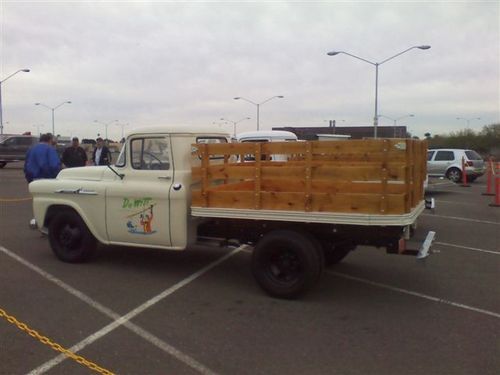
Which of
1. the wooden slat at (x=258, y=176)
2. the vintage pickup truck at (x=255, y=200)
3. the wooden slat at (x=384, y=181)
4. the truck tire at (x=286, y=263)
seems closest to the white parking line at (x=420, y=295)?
the vintage pickup truck at (x=255, y=200)

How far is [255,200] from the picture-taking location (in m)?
5.69

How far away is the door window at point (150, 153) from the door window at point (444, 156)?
66.1 ft

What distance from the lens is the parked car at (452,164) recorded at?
76.8ft

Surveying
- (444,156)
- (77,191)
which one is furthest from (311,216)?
(444,156)

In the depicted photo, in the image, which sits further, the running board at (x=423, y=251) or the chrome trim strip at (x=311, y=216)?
the running board at (x=423, y=251)

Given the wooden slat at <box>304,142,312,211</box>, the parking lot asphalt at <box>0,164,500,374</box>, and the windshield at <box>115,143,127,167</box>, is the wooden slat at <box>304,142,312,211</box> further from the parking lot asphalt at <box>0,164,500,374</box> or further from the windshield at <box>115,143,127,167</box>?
the windshield at <box>115,143,127,167</box>

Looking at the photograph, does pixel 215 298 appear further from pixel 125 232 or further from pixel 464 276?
pixel 464 276

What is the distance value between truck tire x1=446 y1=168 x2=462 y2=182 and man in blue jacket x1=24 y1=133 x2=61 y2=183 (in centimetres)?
1933

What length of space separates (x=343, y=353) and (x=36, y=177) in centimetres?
688

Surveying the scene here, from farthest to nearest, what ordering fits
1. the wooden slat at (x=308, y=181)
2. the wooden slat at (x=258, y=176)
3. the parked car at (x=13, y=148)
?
the parked car at (x=13, y=148), the wooden slat at (x=258, y=176), the wooden slat at (x=308, y=181)

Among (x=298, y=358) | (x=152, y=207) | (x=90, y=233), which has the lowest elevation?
(x=298, y=358)

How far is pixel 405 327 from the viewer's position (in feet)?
16.0

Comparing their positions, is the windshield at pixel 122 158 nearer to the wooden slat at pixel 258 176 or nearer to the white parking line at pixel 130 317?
the white parking line at pixel 130 317

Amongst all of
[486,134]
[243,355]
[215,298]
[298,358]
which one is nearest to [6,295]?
[215,298]
